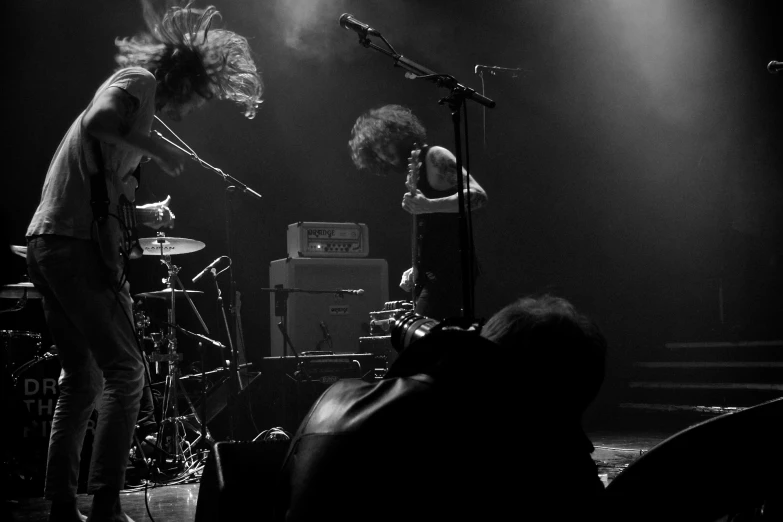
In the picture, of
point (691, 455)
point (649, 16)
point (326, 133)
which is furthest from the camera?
point (326, 133)

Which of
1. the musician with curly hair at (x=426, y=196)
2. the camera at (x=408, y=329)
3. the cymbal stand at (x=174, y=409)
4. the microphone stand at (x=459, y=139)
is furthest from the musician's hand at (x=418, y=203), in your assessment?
the camera at (x=408, y=329)

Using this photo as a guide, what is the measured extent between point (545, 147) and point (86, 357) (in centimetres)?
528

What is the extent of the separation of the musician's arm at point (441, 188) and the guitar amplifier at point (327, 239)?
8.01 ft

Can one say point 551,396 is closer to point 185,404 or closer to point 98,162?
point 98,162

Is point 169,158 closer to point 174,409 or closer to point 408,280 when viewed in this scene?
point 408,280

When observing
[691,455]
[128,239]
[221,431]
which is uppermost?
[128,239]

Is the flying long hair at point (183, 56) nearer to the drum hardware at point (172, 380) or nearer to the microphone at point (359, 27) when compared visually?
the microphone at point (359, 27)

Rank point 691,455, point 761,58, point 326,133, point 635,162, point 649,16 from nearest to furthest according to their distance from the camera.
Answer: point 691,455, point 761,58, point 649,16, point 635,162, point 326,133

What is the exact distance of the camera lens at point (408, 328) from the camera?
1274mm

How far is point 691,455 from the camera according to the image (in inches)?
35.0

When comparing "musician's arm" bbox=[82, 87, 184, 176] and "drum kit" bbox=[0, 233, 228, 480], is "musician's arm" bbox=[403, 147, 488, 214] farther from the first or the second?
"drum kit" bbox=[0, 233, 228, 480]

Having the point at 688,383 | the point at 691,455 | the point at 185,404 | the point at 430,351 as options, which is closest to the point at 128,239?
the point at 430,351

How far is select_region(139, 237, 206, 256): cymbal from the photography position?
4.90 m

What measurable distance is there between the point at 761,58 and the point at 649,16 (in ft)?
3.23
